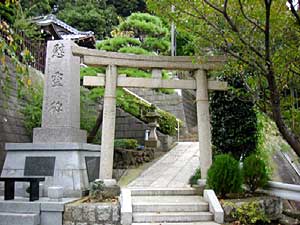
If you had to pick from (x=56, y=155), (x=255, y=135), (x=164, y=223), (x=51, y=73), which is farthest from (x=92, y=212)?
(x=255, y=135)

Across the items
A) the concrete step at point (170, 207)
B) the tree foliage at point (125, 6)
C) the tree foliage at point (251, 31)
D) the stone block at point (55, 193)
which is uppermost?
the tree foliage at point (125, 6)

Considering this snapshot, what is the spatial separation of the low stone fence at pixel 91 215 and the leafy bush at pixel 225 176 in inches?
84.6

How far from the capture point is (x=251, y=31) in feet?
21.3

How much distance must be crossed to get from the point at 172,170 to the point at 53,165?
4.23 m

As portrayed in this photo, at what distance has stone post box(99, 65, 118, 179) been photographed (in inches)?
325

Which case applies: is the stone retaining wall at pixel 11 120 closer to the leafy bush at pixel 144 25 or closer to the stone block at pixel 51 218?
the stone block at pixel 51 218

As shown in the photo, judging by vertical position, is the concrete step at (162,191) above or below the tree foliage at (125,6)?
below

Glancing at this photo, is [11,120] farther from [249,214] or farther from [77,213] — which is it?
[249,214]

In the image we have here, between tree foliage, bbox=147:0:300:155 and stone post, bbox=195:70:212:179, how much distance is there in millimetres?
1666

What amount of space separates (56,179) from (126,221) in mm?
2312

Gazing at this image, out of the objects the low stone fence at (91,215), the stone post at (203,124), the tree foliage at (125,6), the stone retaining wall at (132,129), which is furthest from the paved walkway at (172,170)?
the tree foliage at (125,6)

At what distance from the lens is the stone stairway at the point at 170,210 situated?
6957mm

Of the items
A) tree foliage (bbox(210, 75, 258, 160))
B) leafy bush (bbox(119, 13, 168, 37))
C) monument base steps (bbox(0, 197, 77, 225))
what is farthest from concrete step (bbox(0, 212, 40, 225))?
leafy bush (bbox(119, 13, 168, 37))

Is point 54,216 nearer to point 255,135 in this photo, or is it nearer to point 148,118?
point 255,135
